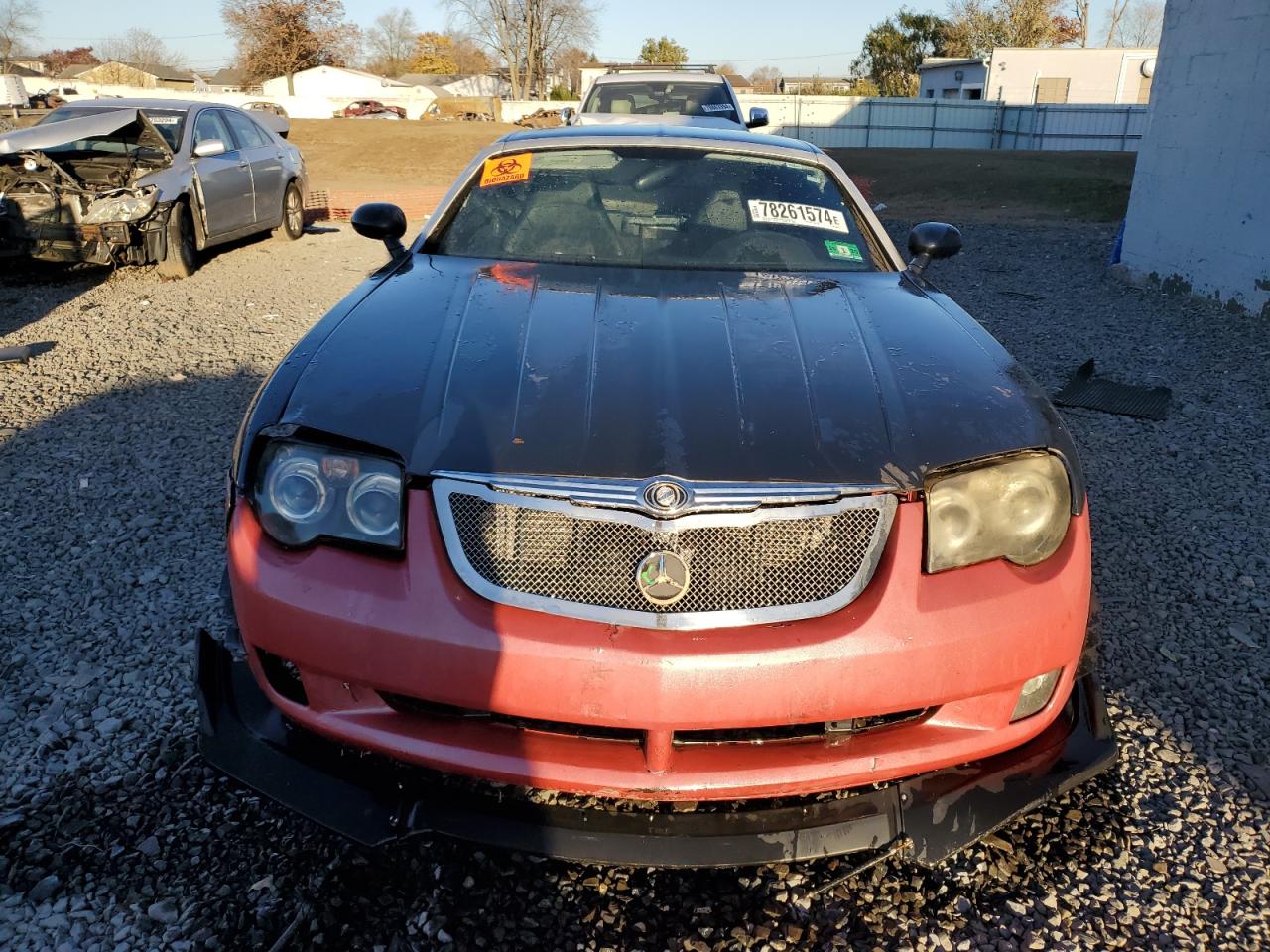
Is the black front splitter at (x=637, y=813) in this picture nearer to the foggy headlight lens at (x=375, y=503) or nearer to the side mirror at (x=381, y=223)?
the foggy headlight lens at (x=375, y=503)

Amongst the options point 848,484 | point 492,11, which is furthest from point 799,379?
point 492,11

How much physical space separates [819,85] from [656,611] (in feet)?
199

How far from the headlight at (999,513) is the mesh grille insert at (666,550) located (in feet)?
0.47

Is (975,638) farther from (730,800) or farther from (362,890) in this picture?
(362,890)

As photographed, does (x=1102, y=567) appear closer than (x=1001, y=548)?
No

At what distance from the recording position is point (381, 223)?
348 cm

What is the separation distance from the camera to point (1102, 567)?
11.5 feet

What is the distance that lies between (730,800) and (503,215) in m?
2.31

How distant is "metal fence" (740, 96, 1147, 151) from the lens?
86.5ft

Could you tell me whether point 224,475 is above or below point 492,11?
below

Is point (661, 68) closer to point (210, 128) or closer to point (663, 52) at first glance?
point (210, 128)

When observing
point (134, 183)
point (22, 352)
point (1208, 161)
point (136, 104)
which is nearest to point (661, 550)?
point (22, 352)

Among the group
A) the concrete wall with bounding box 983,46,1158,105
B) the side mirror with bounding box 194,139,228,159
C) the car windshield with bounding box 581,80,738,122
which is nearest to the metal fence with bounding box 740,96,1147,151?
the concrete wall with bounding box 983,46,1158,105

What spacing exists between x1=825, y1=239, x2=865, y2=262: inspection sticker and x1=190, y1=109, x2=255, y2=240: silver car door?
7.69 m
